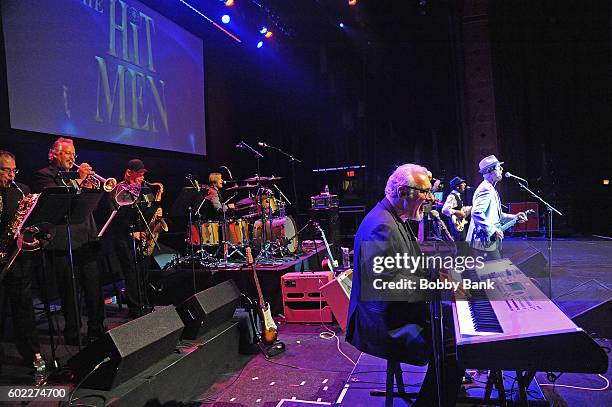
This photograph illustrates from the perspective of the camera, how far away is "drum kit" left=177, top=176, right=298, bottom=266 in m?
7.07

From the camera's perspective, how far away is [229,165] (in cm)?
994

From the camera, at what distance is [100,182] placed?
460 cm

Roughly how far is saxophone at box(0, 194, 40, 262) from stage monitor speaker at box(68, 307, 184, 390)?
3.39ft

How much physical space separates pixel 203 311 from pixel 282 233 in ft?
12.7

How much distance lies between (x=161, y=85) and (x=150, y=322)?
5357 millimetres

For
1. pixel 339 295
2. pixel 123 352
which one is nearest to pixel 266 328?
pixel 339 295

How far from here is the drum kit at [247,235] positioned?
23.2ft

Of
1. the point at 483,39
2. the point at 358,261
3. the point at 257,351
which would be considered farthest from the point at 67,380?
the point at 483,39

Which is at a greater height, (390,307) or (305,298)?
(390,307)

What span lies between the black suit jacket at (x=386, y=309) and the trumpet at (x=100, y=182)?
3053mm

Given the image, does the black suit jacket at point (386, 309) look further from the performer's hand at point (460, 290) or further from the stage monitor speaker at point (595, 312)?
the stage monitor speaker at point (595, 312)

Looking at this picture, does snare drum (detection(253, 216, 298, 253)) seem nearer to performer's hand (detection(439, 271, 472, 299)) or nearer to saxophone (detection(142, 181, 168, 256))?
saxophone (detection(142, 181, 168, 256))

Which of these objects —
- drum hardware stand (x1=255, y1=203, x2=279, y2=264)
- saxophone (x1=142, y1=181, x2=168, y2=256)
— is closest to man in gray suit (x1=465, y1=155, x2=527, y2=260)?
drum hardware stand (x1=255, y1=203, x2=279, y2=264)

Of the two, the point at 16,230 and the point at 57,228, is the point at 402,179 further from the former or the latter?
the point at 57,228
